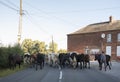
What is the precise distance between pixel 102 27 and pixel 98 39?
412 cm

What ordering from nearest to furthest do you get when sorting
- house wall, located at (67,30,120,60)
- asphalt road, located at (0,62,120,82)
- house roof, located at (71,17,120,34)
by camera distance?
asphalt road, located at (0,62,120,82), house wall, located at (67,30,120,60), house roof, located at (71,17,120,34)

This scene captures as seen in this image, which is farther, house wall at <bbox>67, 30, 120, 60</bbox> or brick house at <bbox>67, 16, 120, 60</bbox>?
house wall at <bbox>67, 30, 120, 60</bbox>

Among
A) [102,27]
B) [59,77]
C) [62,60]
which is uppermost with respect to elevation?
[102,27]

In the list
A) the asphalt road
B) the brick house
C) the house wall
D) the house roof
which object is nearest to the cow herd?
the asphalt road

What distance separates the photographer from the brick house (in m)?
71.3

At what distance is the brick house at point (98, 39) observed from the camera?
71312 millimetres

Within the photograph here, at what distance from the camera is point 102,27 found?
79.1 metres

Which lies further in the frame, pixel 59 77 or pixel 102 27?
pixel 102 27

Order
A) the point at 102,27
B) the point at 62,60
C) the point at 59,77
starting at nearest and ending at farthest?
1. the point at 59,77
2. the point at 62,60
3. the point at 102,27

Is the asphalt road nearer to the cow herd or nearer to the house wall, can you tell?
the cow herd

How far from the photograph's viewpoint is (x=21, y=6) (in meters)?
49.2

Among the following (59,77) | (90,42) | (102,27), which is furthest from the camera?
(90,42)

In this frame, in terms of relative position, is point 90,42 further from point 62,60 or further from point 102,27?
point 62,60

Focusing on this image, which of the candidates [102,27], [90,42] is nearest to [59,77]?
[90,42]
